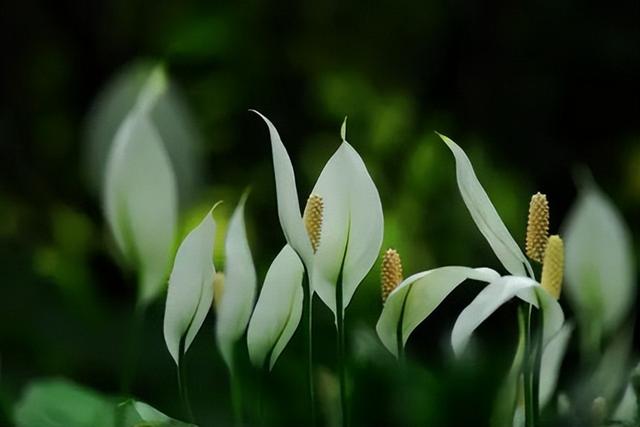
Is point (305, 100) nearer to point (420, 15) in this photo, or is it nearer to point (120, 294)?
point (420, 15)

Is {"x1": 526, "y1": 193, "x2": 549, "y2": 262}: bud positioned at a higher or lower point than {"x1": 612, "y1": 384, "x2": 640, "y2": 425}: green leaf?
higher

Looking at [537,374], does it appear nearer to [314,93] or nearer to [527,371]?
[527,371]

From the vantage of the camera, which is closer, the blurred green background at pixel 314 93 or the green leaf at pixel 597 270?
the green leaf at pixel 597 270

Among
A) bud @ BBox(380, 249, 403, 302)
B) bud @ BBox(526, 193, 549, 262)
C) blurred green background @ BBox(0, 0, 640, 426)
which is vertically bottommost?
blurred green background @ BBox(0, 0, 640, 426)

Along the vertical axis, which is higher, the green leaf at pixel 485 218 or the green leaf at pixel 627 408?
the green leaf at pixel 485 218

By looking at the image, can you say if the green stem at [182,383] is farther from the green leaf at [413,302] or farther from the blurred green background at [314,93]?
the blurred green background at [314,93]

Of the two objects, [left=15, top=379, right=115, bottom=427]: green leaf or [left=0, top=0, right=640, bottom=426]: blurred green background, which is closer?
[left=15, top=379, right=115, bottom=427]: green leaf

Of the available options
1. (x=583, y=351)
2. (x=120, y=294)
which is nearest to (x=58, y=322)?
(x=120, y=294)

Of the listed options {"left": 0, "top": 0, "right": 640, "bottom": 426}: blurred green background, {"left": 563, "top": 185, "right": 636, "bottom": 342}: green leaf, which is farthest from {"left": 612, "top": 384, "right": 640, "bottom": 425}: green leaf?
{"left": 0, "top": 0, "right": 640, "bottom": 426}: blurred green background

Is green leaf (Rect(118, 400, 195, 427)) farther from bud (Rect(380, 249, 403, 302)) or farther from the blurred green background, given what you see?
the blurred green background

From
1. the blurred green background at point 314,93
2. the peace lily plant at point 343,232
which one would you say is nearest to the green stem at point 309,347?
the peace lily plant at point 343,232
